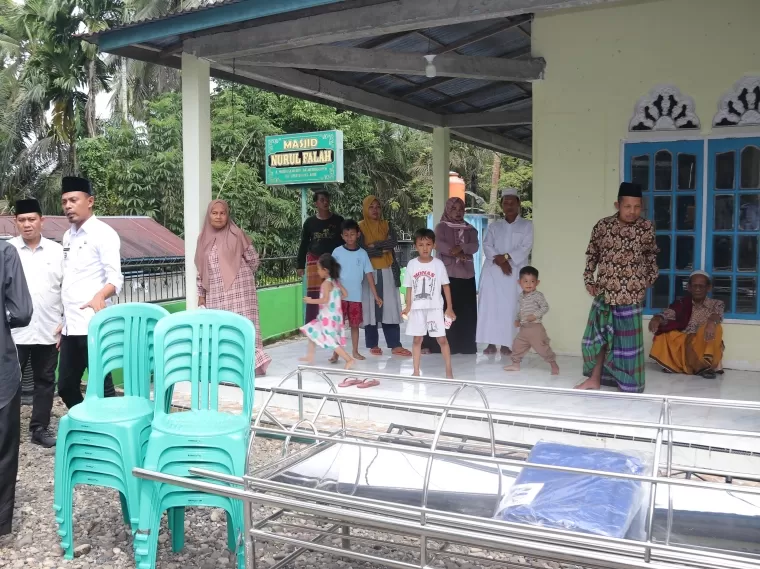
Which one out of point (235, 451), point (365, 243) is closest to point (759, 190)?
point (365, 243)

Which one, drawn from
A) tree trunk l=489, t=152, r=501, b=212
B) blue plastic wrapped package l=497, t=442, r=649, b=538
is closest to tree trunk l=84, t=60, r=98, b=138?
tree trunk l=489, t=152, r=501, b=212

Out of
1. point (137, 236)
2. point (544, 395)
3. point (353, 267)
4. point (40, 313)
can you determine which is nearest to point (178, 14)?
point (40, 313)

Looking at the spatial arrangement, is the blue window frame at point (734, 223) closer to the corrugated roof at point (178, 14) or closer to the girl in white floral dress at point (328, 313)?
the girl in white floral dress at point (328, 313)

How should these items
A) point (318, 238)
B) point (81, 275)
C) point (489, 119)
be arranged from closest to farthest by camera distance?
1. point (81, 275)
2. point (318, 238)
3. point (489, 119)

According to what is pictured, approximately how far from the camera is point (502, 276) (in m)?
7.23

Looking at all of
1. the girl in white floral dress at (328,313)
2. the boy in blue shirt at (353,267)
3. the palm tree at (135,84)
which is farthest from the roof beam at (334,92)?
the palm tree at (135,84)

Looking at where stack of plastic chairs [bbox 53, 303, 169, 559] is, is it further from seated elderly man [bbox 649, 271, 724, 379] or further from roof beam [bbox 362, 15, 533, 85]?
roof beam [bbox 362, 15, 533, 85]

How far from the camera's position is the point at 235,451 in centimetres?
323

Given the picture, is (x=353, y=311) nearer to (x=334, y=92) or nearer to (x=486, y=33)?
(x=334, y=92)

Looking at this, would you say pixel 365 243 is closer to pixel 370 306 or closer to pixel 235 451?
pixel 370 306

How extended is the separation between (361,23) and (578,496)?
397cm

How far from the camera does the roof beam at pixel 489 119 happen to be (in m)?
10.9

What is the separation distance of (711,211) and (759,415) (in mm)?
2317

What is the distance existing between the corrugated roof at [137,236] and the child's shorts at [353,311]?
265 cm
